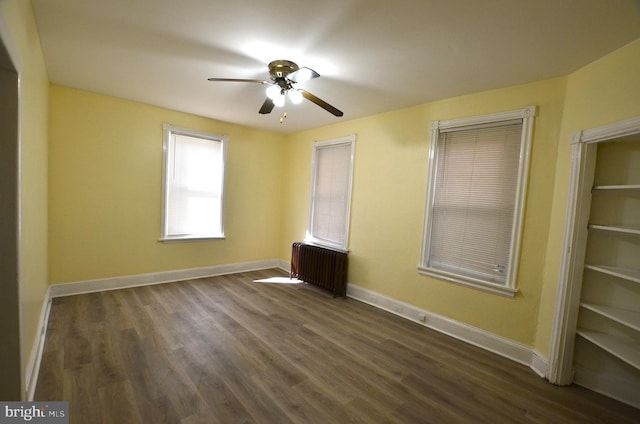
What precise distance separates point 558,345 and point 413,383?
126 centimetres

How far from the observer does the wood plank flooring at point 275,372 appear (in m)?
1.84

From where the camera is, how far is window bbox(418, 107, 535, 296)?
2.66 meters

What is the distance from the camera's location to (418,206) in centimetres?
336

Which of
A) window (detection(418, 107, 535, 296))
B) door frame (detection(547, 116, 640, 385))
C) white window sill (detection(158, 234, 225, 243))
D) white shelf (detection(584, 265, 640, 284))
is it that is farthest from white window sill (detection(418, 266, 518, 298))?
white window sill (detection(158, 234, 225, 243))

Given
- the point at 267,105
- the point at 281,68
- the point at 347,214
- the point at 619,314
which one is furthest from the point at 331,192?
the point at 619,314

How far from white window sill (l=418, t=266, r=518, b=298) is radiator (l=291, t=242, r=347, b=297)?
46.6 inches

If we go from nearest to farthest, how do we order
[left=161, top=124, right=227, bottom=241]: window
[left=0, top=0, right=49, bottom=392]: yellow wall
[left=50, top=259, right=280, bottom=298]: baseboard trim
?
1. [left=0, top=0, right=49, bottom=392]: yellow wall
2. [left=50, top=259, right=280, bottom=298]: baseboard trim
3. [left=161, top=124, right=227, bottom=241]: window

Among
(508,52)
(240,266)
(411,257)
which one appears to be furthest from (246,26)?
(240,266)

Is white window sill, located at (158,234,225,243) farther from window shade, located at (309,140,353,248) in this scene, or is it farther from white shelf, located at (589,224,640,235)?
white shelf, located at (589,224,640,235)

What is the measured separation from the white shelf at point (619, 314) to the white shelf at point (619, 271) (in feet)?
0.89

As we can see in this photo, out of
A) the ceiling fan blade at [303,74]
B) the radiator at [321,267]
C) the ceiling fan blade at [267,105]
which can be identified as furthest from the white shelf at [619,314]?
the ceiling fan blade at [267,105]

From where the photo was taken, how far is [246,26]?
1938mm

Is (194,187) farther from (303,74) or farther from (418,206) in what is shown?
(418,206)

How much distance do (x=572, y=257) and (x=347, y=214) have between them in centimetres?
258
